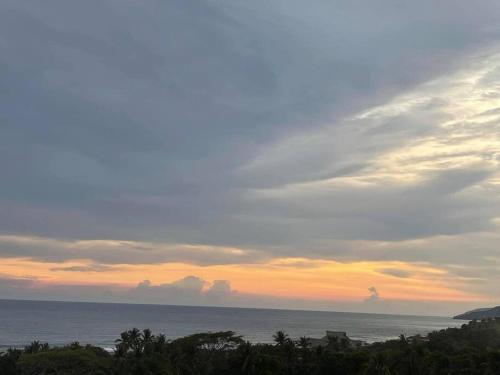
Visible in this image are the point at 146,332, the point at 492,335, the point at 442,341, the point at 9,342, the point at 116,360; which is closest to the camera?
the point at 116,360

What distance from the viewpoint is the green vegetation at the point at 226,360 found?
266ft

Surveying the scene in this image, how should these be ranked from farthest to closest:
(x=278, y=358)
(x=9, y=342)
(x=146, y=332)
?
1. (x=9, y=342)
2. (x=146, y=332)
3. (x=278, y=358)

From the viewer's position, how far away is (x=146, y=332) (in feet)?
333

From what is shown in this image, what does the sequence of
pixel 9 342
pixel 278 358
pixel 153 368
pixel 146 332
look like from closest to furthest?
pixel 153 368 < pixel 278 358 < pixel 146 332 < pixel 9 342

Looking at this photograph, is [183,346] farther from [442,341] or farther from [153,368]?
[442,341]

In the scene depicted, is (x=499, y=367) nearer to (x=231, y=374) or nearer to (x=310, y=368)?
(x=310, y=368)

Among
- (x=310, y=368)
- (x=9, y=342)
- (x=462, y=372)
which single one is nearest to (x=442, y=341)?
(x=462, y=372)

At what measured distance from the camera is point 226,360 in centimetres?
8981

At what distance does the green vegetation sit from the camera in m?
81.1

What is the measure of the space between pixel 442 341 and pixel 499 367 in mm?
62297

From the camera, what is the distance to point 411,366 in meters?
92.7

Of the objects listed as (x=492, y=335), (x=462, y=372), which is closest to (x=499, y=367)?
(x=462, y=372)

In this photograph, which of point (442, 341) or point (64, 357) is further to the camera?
point (442, 341)

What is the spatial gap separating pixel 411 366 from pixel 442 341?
195ft
